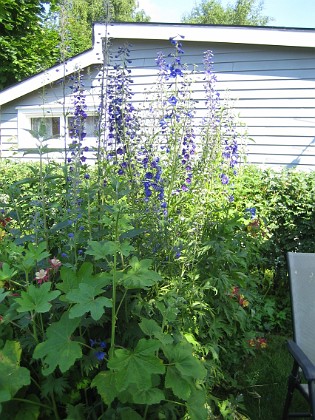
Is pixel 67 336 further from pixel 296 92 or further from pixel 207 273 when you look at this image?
pixel 296 92

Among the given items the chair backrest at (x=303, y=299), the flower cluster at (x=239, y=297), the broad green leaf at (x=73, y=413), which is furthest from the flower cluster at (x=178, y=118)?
the broad green leaf at (x=73, y=413)

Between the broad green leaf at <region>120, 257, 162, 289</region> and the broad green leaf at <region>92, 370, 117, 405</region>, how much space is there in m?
0.30

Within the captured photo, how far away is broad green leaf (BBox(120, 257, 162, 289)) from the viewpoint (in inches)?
51.7

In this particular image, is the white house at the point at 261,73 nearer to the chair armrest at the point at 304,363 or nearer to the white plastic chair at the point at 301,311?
the white plastic chair at the point at 301,311

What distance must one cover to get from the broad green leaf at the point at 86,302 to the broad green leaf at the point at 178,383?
0.32 metres

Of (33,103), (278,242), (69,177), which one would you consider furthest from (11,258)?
(33,103)

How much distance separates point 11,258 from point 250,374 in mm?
1940

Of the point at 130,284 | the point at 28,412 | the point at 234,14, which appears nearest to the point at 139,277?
the point at 130,284

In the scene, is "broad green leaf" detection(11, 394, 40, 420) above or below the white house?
below

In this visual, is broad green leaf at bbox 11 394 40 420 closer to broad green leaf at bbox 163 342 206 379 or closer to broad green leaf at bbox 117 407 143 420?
broad green leaf at bbox 117 407 143 420

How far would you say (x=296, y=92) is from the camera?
5637mm

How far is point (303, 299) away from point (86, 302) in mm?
1594

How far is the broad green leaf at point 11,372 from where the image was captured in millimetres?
1126

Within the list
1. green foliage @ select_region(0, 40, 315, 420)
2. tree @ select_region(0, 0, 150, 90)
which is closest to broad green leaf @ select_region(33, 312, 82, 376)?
green foliage @ select_region(0, 40, 315, 420)
